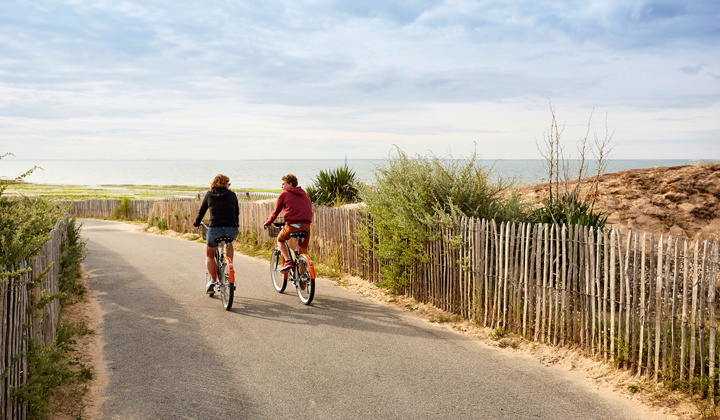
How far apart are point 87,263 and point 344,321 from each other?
804 cm

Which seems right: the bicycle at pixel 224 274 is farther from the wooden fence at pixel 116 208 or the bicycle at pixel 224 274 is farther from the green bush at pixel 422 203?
the wooden fence at pixel 116 208

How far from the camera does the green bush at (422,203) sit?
776 centimetres

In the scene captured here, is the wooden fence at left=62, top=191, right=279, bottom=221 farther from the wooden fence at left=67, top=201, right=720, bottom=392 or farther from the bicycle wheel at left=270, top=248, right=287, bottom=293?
the wooden fence at left=67, top=201, right=720, bottom=392

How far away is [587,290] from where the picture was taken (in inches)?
215

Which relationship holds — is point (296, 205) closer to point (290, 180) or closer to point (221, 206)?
point (290, 180)

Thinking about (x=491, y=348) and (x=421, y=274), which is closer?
(x=491, y=348)

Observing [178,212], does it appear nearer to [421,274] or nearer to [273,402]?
[421,274]

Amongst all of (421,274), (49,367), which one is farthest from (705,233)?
(49,367)

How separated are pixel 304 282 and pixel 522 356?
3.71 metres

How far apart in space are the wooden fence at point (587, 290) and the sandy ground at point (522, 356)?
127mm

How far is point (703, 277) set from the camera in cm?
430

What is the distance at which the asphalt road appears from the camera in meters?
4.31

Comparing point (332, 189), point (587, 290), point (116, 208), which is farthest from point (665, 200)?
point (116, 208)

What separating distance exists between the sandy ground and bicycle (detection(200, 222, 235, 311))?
1.76 metres
